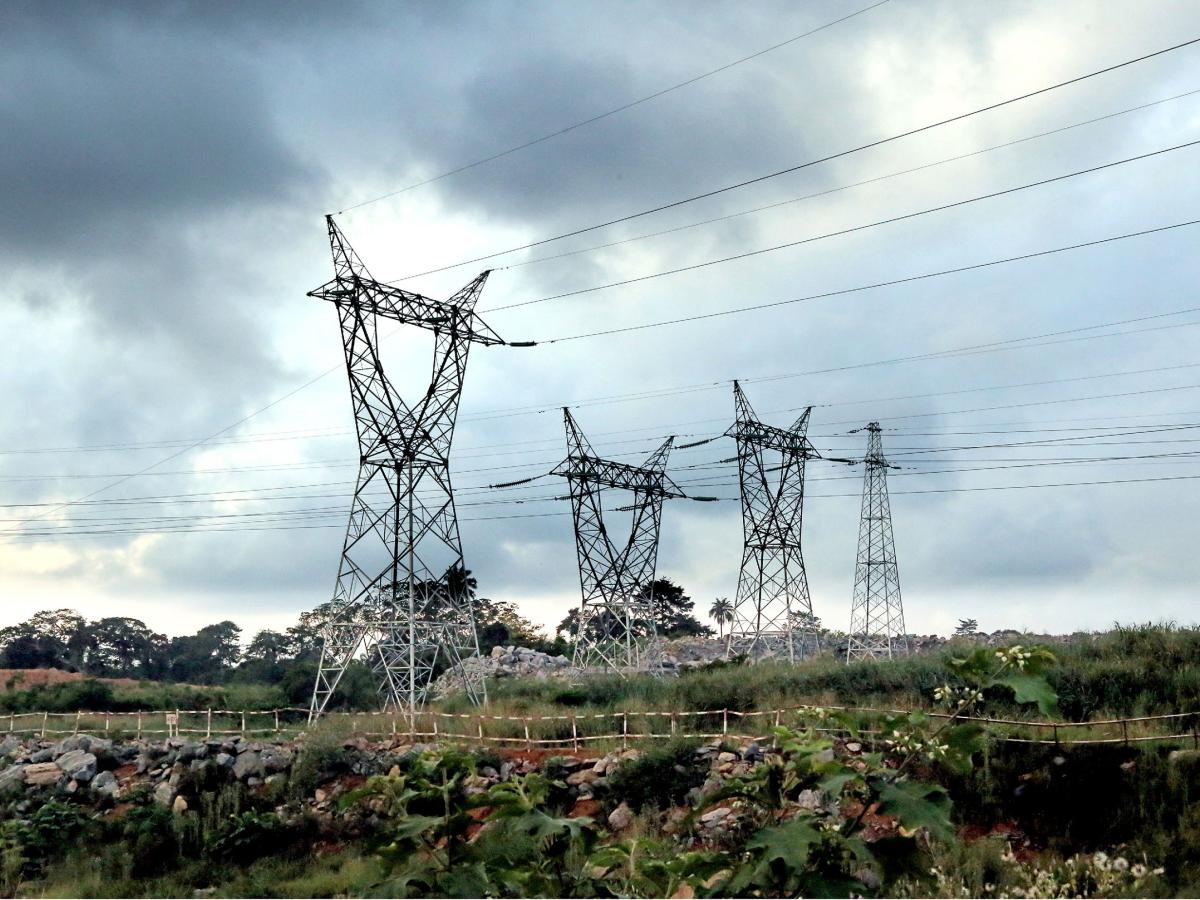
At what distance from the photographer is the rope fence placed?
18703 mm

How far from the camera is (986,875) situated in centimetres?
1420

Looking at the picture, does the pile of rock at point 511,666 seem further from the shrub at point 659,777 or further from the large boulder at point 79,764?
the shrub at point 659,777

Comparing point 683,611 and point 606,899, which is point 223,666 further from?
point 606,899

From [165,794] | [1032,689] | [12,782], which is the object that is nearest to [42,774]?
[12,782]

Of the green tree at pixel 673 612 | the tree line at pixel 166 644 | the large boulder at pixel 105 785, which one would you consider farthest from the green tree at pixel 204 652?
the large boulder at pixel 105 785

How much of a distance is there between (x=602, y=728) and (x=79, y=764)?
13244 mm

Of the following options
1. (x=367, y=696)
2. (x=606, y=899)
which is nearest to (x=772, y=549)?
(x=367, y=696)

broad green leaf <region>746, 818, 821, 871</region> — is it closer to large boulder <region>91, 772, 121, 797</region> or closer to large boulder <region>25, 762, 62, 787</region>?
large boulder <region>91, 772, 121, 797</region>

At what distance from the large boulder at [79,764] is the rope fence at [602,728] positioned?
309 centimetres

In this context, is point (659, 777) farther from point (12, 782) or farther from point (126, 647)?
point (126, 647)

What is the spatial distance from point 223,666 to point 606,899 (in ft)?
311

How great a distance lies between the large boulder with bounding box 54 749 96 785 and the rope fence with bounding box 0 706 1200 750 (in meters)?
3.09

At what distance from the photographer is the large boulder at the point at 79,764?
86.7 ft

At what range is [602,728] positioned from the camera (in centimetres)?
2523
